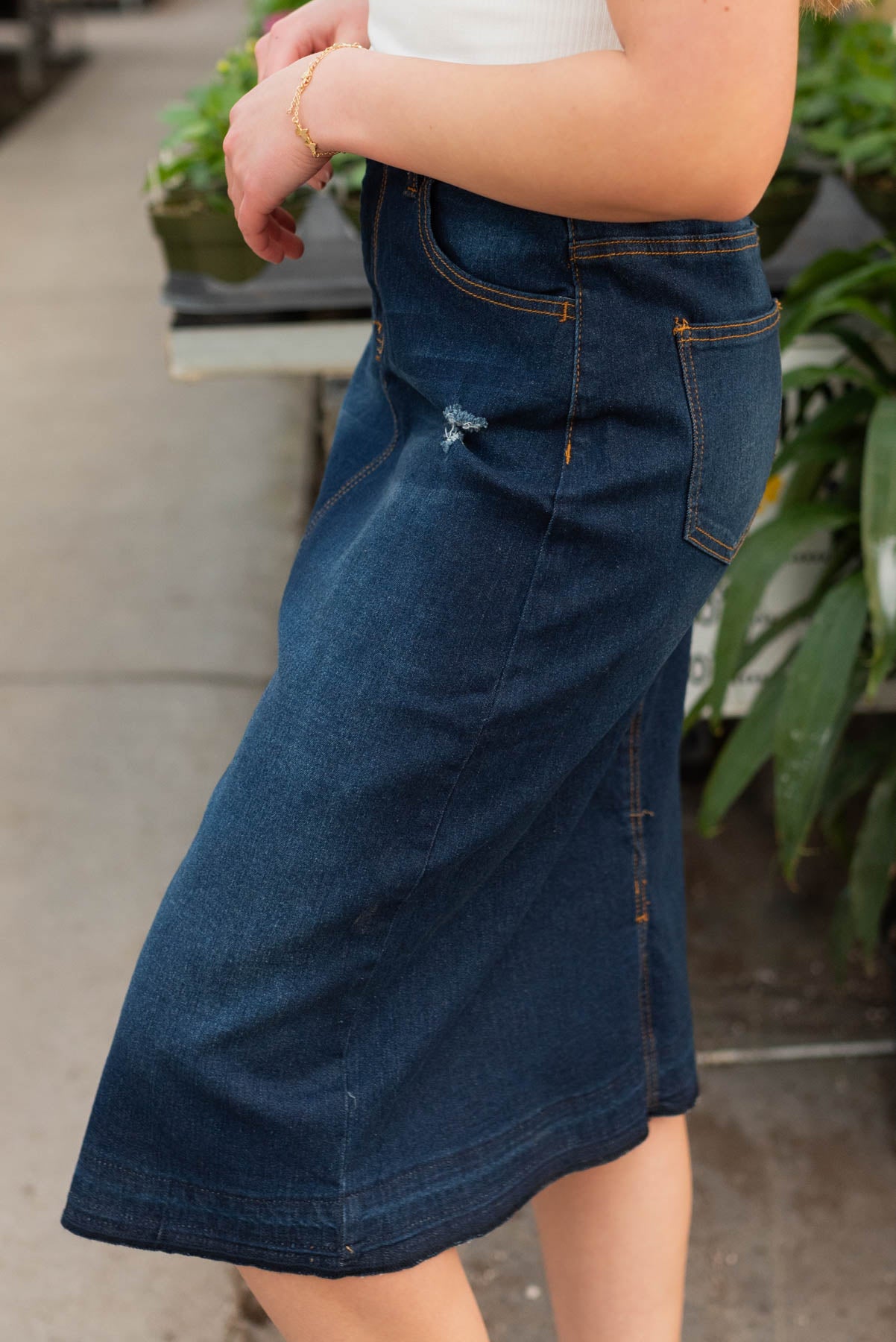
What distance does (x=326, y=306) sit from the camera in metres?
1.95

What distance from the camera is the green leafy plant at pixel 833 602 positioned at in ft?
4.90

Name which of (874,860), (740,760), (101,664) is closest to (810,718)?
(740,760)

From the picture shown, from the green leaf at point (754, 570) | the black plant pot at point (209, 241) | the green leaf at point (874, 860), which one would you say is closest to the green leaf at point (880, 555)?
the green leaf at point (754, 570)

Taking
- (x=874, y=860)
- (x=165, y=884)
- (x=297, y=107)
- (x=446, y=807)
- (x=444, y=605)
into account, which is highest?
(x=297, y=107)

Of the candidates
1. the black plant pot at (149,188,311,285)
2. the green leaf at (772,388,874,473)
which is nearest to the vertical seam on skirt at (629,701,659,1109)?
the green leaf at (772,388,874,473)

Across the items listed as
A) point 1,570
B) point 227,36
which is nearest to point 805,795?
point 1,570

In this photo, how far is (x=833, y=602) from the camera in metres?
1.57

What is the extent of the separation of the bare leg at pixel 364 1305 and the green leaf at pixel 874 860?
3.00 ft

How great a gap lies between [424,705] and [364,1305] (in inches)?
16.5

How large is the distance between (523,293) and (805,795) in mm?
966

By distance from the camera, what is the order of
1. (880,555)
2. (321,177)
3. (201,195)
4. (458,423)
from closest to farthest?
(458,423), (321,177), (880,555), (201,195)

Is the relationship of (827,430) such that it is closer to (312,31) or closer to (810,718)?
(810,718)

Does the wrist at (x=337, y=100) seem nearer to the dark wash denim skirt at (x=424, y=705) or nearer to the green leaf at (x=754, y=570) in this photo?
the dark wash denim skirt at (x=424, y=705)

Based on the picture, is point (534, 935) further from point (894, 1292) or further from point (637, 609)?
point (894, 1292)
